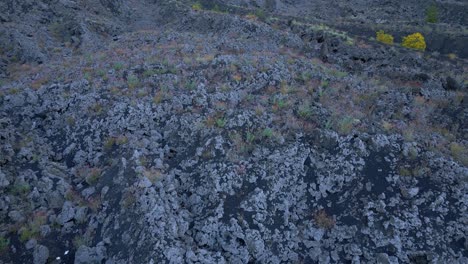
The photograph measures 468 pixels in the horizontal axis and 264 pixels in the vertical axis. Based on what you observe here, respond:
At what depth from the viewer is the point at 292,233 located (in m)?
11.0

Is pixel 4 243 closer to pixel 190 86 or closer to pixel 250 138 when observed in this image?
pixel 250 138

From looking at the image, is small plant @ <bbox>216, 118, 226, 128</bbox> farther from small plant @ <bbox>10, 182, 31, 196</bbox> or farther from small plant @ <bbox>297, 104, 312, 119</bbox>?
small plant @ <bbox>10, 182, 31, 196</bbox>

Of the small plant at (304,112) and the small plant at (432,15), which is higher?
the small plant at (304,112)

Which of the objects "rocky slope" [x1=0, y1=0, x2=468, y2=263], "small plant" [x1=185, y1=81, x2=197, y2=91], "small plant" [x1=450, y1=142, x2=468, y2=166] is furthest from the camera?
"small plant" [x1=185, y1=81, x2=197, y2=91]

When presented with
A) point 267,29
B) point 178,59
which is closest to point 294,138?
point 178,59

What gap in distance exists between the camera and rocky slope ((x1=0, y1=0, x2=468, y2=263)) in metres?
10.5

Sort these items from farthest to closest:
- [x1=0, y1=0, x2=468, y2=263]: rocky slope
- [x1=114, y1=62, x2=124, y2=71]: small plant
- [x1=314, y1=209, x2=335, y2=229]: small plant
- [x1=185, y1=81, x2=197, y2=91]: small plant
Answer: [x1=114, y1=62, x2=124, y2=71]: small plant, [x1=185, y1=81, x2=197, y2=91]: small plant, [x1=314, y1=209, x2=335, y2=229]: small plant, [x1=0, y1=0, x2=468, y2=263]: rocky slope

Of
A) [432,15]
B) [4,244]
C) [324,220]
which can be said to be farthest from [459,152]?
[432,15]

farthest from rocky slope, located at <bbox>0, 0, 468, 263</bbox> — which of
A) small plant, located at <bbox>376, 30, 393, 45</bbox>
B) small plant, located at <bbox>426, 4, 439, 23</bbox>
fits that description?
small plant, located at <bbox>426, 4, 439, 23</bbox>

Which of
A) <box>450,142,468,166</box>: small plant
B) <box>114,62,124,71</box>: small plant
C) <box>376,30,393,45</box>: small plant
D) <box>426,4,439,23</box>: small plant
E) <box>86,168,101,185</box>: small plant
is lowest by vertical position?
<box>426,4,439,23</box>: small plant

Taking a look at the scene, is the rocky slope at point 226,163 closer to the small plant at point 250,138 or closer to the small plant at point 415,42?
the small plant at point 250,138

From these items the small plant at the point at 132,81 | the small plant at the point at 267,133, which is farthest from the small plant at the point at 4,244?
the small plant at the point at 267,133

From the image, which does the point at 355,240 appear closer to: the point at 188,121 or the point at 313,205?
the point at 313,205

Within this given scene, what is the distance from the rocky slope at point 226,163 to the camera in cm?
1050
